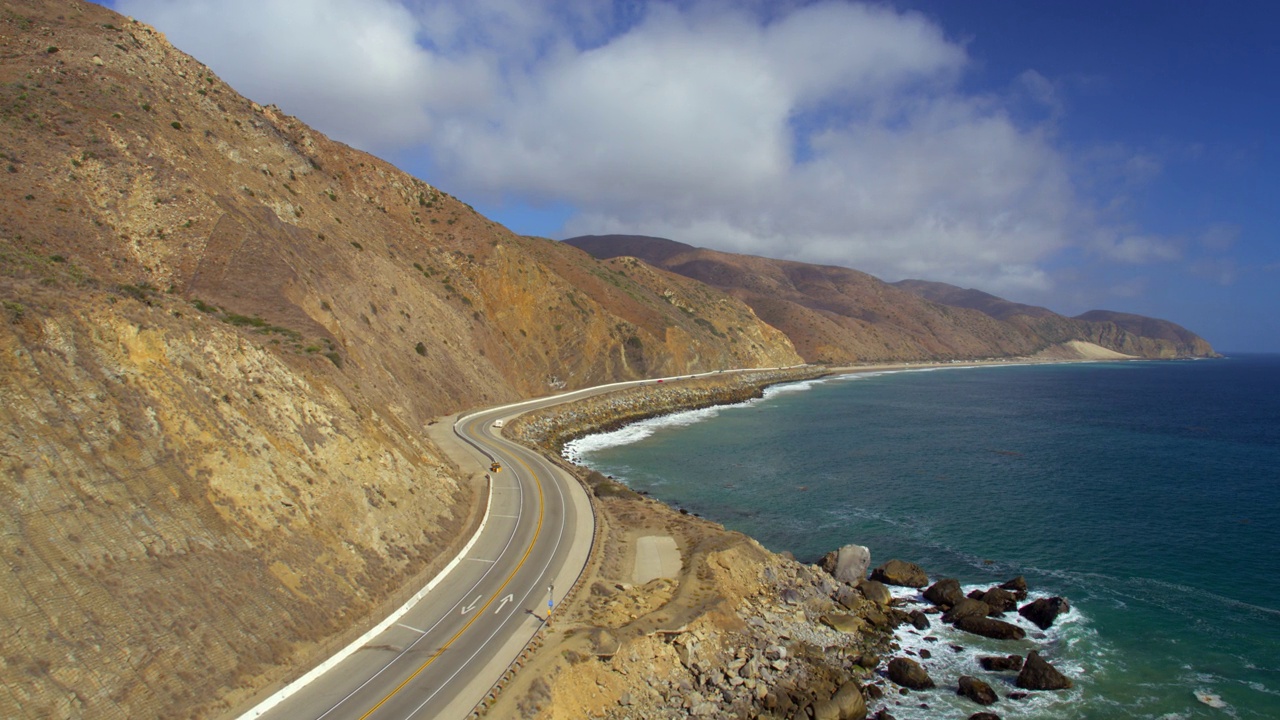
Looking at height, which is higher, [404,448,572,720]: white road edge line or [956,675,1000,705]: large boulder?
[404,448,572,720]: white road edge line

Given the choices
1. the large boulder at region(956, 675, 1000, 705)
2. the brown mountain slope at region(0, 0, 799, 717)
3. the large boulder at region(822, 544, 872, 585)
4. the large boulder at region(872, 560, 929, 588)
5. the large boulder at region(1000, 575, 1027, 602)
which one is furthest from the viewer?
the large boulder at region(872, 560, 929, 588)

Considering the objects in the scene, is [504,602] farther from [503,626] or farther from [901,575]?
[901,575]

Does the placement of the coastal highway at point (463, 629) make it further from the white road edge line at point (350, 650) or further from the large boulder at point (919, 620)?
the large boulder at point (919, 620)

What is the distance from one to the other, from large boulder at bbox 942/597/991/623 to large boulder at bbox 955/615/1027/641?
209mm

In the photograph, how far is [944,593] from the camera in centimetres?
2936

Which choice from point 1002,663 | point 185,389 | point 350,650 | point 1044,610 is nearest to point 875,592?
point 1002,663

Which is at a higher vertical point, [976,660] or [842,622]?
[842,622]

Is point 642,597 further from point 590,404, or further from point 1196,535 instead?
point 590,404

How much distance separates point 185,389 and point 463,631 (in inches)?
525

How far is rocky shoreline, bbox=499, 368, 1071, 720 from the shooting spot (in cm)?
2036

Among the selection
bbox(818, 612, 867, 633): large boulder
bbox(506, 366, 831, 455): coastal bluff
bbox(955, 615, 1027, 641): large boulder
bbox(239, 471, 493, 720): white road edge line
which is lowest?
bbox(955, 615, 1027, 641): large boulder

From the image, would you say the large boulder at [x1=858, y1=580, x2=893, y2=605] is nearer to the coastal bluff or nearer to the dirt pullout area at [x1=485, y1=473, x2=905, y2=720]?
the dirt pullout area at [x1=485, y1=473, x2=905, y2=720]

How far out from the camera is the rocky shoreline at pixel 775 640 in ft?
66.8

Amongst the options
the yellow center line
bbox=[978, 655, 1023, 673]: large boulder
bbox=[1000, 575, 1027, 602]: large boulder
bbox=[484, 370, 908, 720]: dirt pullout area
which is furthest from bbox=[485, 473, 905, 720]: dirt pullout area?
bbox=[1000, 575, 1027, 602]: large boulder
